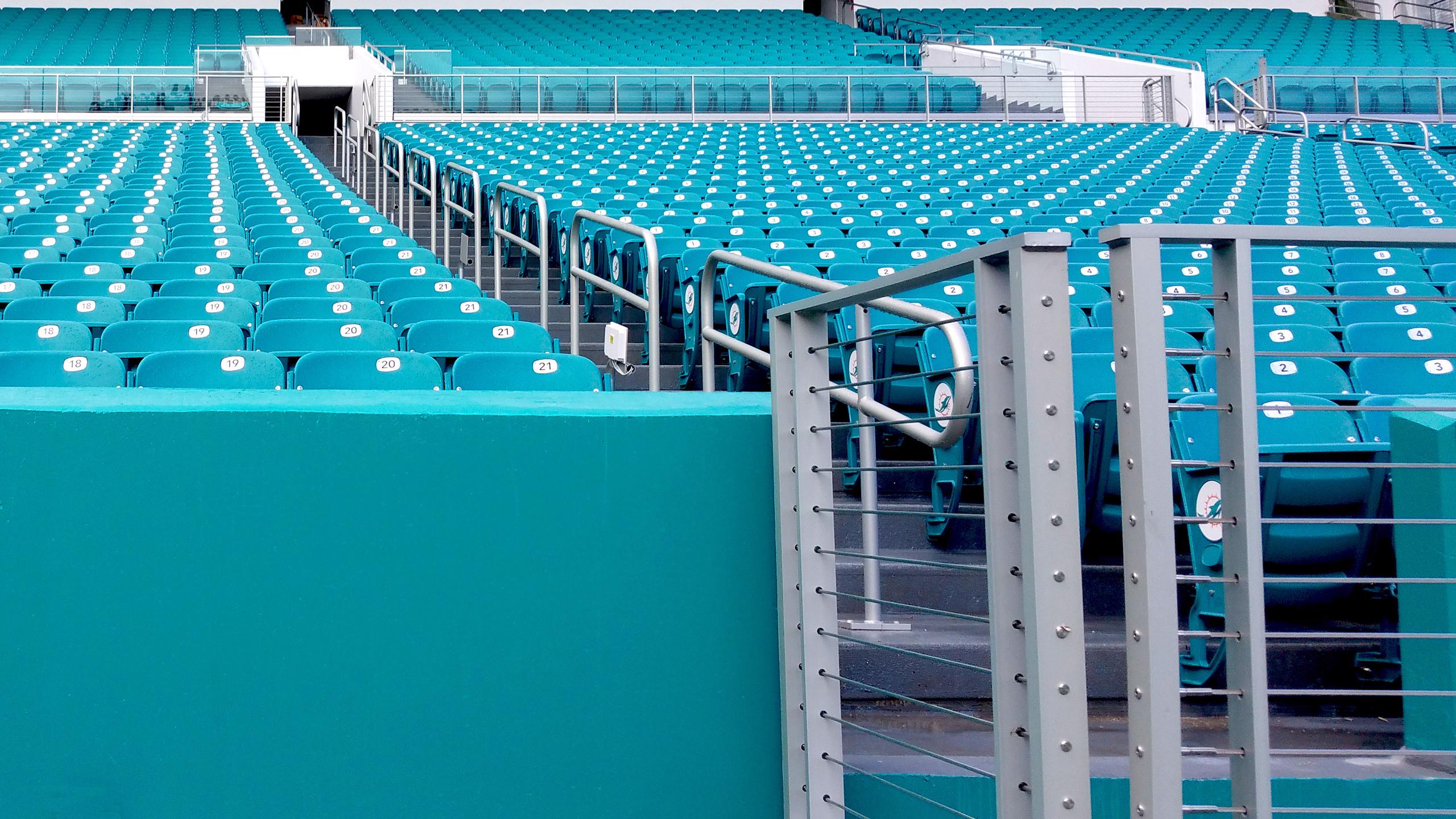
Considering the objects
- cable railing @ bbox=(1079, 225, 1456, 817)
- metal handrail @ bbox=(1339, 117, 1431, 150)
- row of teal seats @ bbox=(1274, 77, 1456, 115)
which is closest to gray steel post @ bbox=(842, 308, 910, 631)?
cable railing @ bbox=(1079, 225, 1456, 817)

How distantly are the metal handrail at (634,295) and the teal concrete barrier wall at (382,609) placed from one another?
1562 mm

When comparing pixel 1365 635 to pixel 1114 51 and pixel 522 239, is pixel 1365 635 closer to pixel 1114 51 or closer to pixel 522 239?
pixel 522 239

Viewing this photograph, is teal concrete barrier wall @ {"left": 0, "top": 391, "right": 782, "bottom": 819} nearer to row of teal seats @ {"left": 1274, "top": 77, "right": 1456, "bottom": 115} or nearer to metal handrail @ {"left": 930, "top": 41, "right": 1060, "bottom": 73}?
metal handrail @ {"left": 930, "top": 41, "right": 1060, "bottom": 73}

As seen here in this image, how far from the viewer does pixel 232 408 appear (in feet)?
7.36

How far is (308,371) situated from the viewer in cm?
334

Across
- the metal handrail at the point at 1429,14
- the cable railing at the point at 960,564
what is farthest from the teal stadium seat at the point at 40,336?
the metal handrail at the point at 1429,14

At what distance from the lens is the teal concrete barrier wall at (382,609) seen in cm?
220

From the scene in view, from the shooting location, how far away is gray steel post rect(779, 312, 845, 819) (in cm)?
214

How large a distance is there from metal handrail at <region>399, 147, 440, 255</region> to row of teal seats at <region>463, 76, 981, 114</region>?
5.92 metres

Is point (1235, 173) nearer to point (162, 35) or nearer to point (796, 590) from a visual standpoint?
point (796, 590)

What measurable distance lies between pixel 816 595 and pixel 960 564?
0.28m

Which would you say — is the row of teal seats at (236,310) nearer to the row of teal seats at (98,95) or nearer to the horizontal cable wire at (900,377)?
the horizontal cable wire at (900,377)

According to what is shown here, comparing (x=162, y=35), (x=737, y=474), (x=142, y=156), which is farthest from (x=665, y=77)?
(x=737, y=474)

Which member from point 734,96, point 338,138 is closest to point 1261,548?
point 338,138
